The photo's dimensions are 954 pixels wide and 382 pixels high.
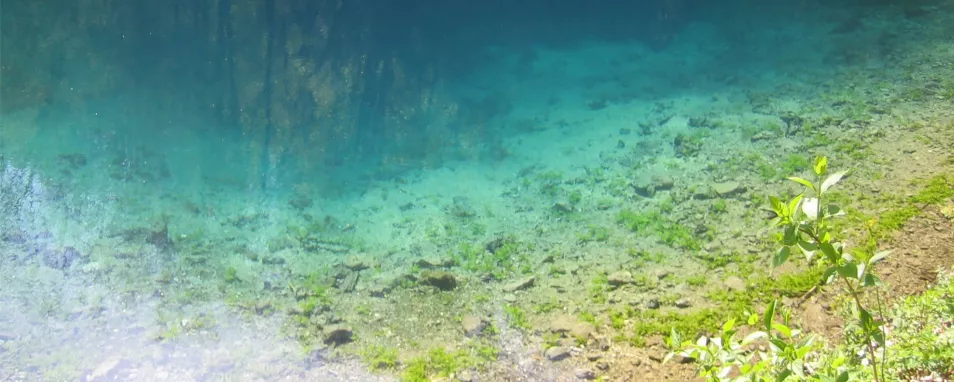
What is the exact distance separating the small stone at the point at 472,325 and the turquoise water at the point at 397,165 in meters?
0.02

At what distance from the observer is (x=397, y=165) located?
5957 millimetres

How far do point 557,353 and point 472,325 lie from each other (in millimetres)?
561

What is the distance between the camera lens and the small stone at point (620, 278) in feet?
12.4

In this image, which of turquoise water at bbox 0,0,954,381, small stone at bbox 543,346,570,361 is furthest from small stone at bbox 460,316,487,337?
small stone at bbox 543,346,570,361

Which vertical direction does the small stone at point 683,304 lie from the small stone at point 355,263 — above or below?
above

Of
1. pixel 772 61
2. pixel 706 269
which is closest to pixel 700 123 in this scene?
pixel 772 61

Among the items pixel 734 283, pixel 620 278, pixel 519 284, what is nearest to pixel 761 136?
pixel 734 283

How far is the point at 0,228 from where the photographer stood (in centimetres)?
468

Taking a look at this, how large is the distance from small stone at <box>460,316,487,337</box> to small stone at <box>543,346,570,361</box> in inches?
17.4

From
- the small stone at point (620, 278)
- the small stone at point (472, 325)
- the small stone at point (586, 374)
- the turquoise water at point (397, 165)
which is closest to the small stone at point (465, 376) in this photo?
the turquoise water at point (397, 165)

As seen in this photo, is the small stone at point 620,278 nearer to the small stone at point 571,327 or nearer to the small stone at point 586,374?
the small stone at point 571,327

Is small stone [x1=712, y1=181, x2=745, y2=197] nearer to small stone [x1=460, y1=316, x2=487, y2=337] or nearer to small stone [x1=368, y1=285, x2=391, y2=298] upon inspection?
small stone [x1=460, y1=316, x2=487, y2=337]

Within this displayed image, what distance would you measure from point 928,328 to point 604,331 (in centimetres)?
146

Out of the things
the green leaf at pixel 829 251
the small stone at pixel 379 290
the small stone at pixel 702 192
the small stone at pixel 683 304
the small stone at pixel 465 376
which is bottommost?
the small stone at pixel 465 376
